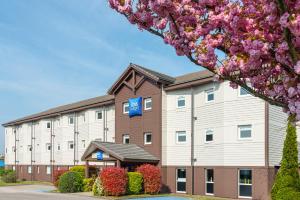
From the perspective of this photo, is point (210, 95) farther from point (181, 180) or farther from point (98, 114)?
point (98, 114)

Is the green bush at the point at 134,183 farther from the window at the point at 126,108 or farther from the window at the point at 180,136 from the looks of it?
the window at the point at 126,108

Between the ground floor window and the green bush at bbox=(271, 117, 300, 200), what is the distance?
39.2 ft

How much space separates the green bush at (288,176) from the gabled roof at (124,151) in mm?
13381

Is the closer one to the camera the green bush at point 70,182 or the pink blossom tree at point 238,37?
the pink blossom tree at point 238,37

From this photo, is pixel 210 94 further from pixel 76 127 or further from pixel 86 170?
pixel 76 127

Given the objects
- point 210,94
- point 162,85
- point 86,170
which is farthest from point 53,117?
point 210,94

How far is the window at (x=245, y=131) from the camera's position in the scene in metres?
29.0

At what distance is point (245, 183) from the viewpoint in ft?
95.2

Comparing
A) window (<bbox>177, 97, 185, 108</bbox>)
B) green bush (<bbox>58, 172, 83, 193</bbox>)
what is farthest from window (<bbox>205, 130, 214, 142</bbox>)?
green bush (<bbox>58, 172, 83, 193</bbox>)

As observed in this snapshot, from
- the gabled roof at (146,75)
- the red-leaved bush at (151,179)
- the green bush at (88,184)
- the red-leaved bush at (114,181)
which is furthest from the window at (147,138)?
the red-leaved bush at (114,181)

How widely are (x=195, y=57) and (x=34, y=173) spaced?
51.0m

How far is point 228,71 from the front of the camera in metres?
5.95

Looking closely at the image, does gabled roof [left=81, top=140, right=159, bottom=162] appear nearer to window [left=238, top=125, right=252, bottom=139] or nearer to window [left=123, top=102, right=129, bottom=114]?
window [left=123, top=102, right=129, bottom=114]

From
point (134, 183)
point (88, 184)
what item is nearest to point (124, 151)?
point (134, 183)
